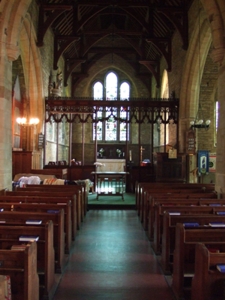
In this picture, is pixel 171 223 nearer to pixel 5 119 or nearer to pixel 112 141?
pixel 5 119

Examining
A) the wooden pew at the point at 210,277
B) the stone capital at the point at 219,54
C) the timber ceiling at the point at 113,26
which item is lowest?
the wooden pew at the point at 210,277

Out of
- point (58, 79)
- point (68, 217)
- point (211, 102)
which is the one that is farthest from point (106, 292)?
point (58, 79)

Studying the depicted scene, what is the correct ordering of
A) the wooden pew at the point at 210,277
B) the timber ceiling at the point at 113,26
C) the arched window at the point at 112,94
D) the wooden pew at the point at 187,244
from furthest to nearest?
the arched window at the point at 112,94, the timber ceiling at the point at 113,26, the wooden pew at the point at 187,244, the wooden pew at the point at 210,277

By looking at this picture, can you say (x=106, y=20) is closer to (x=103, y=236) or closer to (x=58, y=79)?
(x=58, y=79)

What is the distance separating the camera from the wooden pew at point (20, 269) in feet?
7.32

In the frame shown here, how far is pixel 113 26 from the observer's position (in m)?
14.1

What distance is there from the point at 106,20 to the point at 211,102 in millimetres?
9143

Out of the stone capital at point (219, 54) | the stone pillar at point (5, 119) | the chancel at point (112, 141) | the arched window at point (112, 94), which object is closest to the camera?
the chancel at point (112, 141)

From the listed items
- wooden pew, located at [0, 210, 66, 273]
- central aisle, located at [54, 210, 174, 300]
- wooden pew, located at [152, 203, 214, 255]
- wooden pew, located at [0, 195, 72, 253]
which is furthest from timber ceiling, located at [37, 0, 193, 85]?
wooden pew, located at [0, 210, 66, 273]

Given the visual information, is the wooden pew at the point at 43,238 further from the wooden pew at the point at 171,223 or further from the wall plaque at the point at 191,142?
the wall plaque at the point at 191,142

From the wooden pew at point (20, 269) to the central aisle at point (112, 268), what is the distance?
0.80 metres

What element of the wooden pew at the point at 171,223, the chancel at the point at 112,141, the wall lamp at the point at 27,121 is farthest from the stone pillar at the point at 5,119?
the wall lamp at the point at 27,121

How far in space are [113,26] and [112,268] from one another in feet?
41.0

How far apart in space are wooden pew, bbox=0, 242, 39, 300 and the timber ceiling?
30.7 feet
